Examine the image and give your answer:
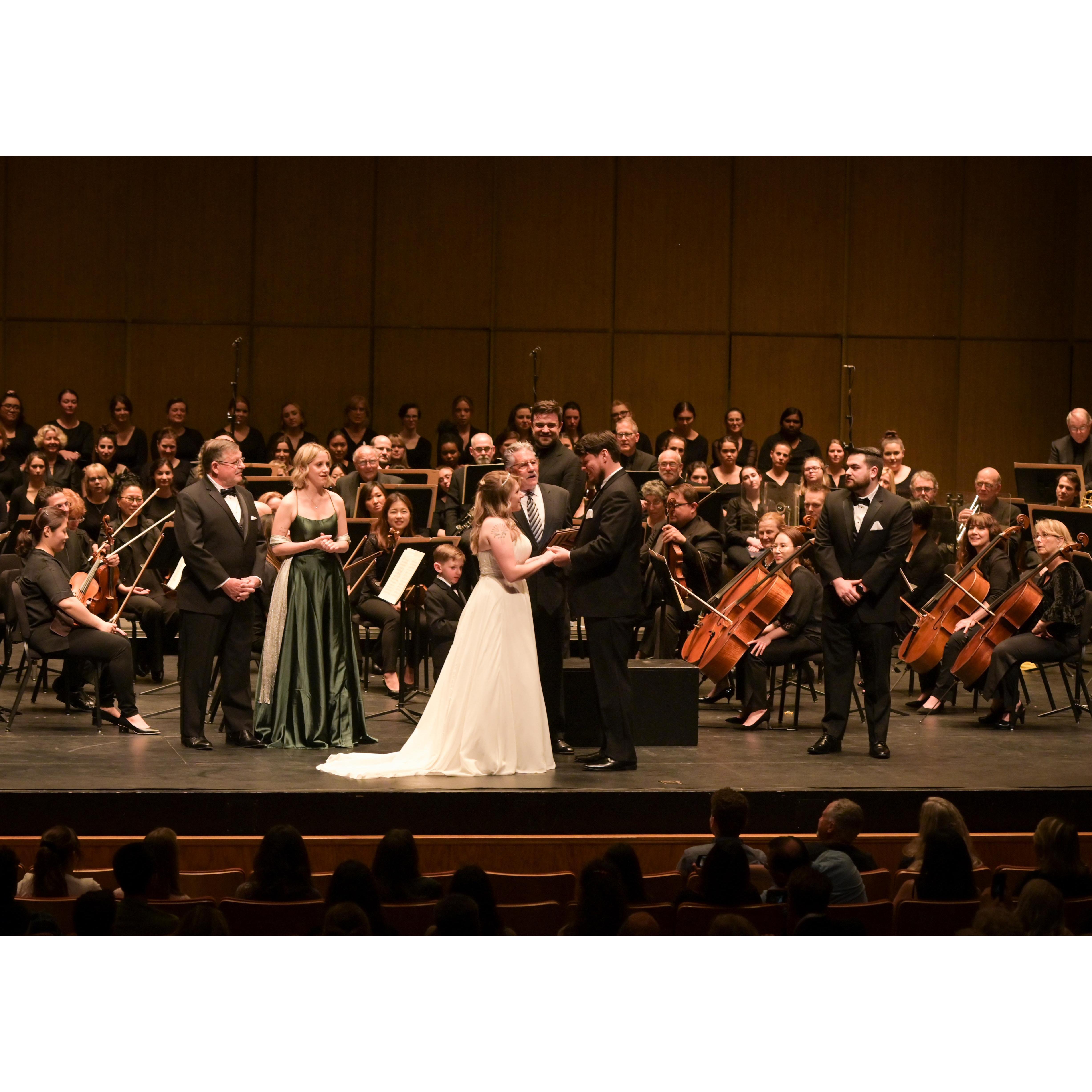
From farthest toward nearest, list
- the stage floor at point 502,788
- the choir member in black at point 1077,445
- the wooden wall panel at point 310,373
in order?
1. the wooden wall panel at point 310,373
2. the choir member in black at point 1077,445
3. the stage floor at point 502,788

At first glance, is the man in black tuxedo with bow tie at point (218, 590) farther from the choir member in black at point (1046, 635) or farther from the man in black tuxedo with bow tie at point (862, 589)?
the choir member in black at point (1046, 635)

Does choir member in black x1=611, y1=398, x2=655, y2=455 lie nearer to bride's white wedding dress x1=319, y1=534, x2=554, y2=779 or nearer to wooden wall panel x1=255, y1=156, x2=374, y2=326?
wooden wall panel x1=255, y1=156, x2=374, y2=326

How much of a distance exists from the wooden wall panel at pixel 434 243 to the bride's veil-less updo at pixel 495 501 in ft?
21.8

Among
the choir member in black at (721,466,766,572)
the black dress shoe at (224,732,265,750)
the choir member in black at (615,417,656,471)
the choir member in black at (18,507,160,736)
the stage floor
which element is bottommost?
the stage floor

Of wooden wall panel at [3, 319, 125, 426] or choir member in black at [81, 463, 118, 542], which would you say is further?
wooden wall panel at [3, 319, 125, 426]

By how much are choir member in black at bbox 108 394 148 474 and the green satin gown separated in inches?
166

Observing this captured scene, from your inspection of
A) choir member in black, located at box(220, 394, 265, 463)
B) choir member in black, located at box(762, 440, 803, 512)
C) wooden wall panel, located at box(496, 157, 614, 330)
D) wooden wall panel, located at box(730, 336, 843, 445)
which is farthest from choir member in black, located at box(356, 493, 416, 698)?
wooden wall panel, located at box(730, 336, 843, 445)

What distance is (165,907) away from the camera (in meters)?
3.82

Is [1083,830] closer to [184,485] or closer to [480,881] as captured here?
[480,881]

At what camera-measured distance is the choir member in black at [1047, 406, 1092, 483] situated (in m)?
9.04

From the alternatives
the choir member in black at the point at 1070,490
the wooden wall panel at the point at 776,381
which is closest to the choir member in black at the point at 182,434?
the wooden wall panel at the point at 776,381

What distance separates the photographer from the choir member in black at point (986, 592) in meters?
7.19

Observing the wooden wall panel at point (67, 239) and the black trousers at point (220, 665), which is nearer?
the black trousers at point (220, 665)

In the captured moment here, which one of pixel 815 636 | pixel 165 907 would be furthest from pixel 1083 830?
pixel 165 907
